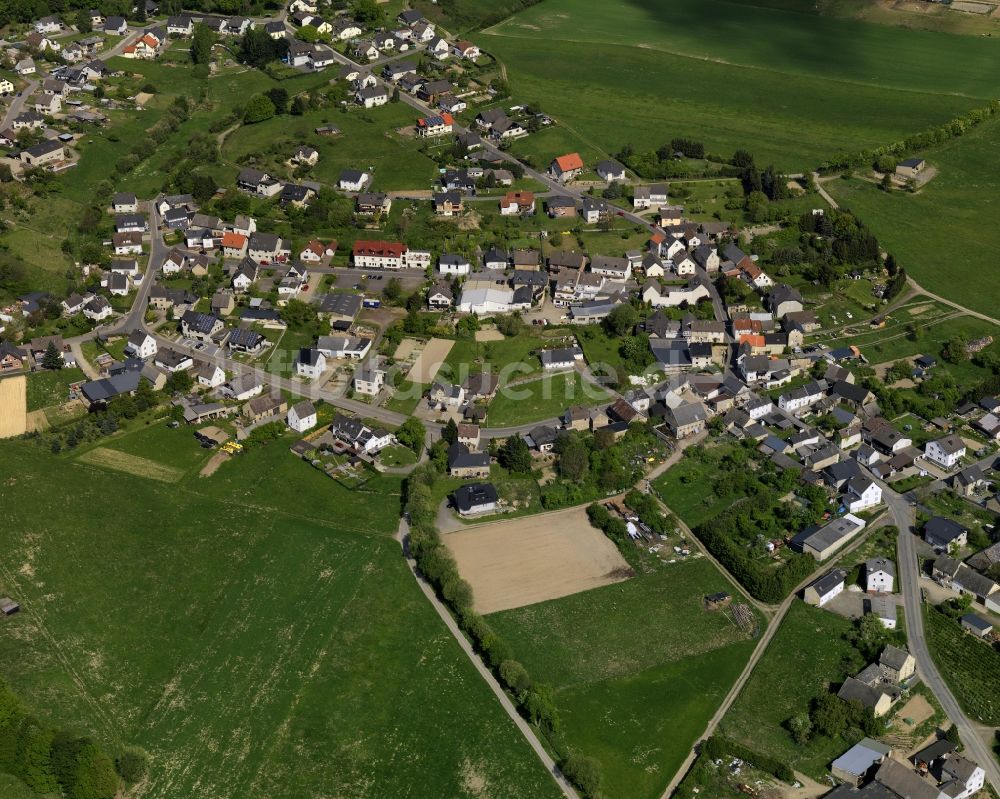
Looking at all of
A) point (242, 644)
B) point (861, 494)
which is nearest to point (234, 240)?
point (242, 644)

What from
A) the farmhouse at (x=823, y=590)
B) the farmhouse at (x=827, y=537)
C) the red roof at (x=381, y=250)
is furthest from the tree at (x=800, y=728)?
the red roof at (x=381, y=250)

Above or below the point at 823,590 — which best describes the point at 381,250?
above

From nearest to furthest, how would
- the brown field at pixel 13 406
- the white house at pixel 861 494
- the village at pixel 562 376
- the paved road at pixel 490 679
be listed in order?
1. the paved road at pixel 490 679
2. the village at pixel 562 376
3. the white house at pixel 861 494
4. the brown field at pixel 13 406

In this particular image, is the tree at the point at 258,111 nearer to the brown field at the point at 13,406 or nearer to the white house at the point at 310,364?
the white house at the point at 310,364

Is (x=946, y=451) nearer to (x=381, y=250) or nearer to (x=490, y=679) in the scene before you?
(x=490, y=679)

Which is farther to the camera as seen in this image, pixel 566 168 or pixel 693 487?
pixel 566 168
